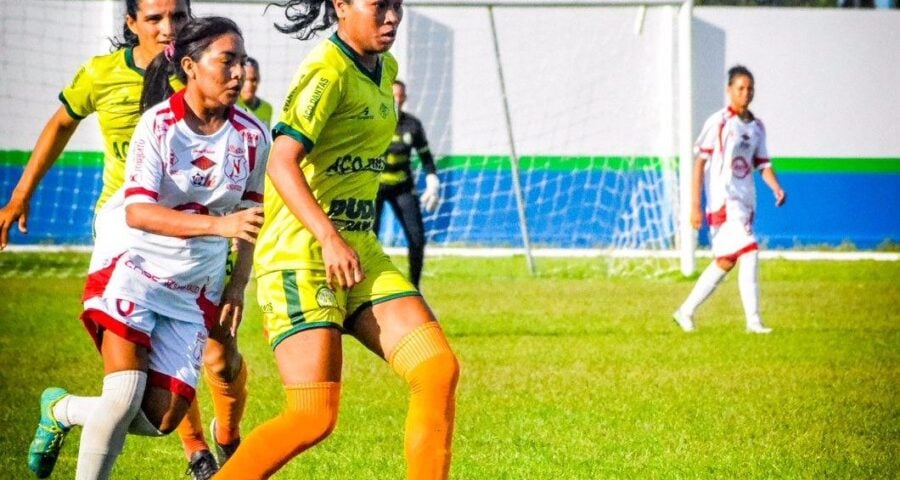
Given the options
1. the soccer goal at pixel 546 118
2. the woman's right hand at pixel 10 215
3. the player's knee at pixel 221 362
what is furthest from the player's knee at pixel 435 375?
the soccer goal at pixel 546 118

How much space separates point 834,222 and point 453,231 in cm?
615

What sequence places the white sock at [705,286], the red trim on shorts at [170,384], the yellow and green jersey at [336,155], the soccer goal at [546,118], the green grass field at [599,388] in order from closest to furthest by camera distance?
the yellow and green jersey at [336,155]
the red trim on shorts at [170,384]
the green grass field at [599,388]
the white sock at [705,286]
the soccer goal at [546,118]

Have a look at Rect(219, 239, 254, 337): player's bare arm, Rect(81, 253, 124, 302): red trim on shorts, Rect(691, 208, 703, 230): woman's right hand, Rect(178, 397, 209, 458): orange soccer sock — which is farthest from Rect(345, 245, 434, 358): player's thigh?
Rect(691, 208, 703, 230): woman's right hand

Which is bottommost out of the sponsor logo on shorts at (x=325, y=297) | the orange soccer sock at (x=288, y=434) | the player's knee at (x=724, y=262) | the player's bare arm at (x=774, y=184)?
the player's knee at (x=724, y=262)

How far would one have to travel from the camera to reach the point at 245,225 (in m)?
4.40

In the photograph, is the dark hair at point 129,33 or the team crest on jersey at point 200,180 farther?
the dark hair at point 129,33

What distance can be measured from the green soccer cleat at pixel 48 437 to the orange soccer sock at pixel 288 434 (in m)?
0.99

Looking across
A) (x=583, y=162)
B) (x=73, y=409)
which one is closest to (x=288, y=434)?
(x=73, y=409)

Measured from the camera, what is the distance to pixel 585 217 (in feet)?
71.8

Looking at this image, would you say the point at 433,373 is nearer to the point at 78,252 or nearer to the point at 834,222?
the point at 78,252

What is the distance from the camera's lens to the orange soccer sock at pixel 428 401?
15.4ft

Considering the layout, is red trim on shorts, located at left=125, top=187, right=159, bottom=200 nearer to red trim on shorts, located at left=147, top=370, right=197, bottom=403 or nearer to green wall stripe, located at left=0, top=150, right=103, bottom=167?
red trim on shorts, located at left=147, top=370, right=197, bottom=403

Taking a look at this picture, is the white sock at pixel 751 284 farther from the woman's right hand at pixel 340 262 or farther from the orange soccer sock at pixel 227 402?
the woman's right hand at pixel 340 262

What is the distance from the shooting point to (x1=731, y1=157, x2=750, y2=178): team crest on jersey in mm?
11664
